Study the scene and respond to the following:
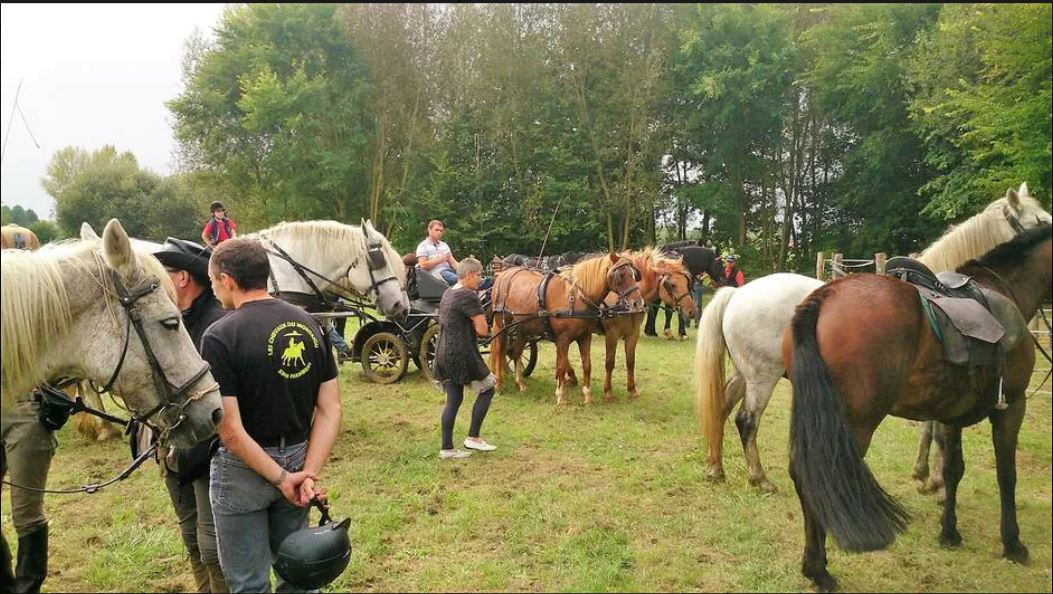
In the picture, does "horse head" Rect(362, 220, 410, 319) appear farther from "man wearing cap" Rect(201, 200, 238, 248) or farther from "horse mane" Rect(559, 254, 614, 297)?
"man wearing cap" Rect(201, 200, 238, 248)

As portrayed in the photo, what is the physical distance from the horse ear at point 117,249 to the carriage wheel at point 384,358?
6112mm

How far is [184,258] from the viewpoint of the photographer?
2619mm

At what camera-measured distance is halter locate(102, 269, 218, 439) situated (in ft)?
6.16

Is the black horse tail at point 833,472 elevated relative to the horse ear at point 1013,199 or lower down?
lower down

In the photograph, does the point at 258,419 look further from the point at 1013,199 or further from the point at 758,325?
the point at 1013,199

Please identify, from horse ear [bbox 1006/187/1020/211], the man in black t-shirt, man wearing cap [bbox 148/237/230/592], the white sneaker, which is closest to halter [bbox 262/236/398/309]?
the white sneaker

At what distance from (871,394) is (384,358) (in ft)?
21.0

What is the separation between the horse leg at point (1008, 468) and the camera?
11.2 feet

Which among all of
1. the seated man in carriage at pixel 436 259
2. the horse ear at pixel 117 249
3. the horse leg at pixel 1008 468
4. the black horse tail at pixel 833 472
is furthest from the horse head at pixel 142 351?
the seated man in carriage at pixel 436 259

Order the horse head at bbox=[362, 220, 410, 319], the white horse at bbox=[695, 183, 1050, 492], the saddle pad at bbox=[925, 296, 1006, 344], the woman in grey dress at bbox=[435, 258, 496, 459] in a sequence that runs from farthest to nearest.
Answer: the horse head at bbox=[362, 220, 410, 319]
the woman in grey dress at bbox=[435, 258, 496, 459]
the white horse at bbox=[695, 183, 1050, 492]
the saddle pad at bbox=[925, 296, 1006, 344]

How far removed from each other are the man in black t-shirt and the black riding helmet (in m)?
0.15

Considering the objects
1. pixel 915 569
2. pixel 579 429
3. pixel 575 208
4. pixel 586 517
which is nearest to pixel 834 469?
pixel 915 569

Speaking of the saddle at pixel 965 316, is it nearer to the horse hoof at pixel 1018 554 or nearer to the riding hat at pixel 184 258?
the horse hoof at pixel 1018 554

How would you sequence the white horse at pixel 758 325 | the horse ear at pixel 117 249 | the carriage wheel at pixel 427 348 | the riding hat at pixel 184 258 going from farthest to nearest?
1. the carriage wheel at pixel 427 348
2. the white horse at pixel 758 325
3. the riding hat at pixel 184 258
4. the horse ear at pixel 117 249
